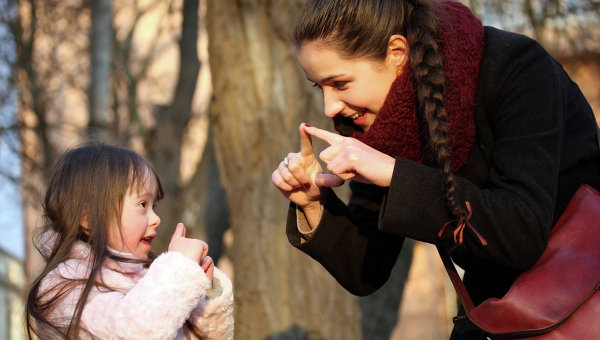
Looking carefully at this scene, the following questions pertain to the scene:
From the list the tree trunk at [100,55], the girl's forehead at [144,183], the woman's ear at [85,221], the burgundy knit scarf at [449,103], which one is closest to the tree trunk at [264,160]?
the girl's forehead at [144,183]

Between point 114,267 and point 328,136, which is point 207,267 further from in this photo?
point 328,136

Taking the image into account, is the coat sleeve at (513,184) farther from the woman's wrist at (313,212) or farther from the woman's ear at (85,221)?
the woman's ear at (85,221)

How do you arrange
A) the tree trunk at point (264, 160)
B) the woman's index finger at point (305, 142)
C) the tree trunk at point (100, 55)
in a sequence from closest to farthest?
the woman's index finger at point (305, 142) < the tree trunk at point (264, 160) < the tree trunk at point (100, 55)

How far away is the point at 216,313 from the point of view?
9.34 ft

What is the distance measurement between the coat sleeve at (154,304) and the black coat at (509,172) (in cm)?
59

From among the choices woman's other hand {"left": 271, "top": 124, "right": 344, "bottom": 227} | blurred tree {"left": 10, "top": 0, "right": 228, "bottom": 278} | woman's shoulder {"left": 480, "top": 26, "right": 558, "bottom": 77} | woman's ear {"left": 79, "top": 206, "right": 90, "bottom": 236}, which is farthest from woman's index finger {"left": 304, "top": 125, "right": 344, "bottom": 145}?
blurred tree {"left": 10, "top": 0, "right": 228, "bottom": 278}

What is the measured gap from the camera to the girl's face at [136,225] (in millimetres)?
2777

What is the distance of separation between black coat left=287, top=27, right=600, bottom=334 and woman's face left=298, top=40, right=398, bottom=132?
0.32 meters

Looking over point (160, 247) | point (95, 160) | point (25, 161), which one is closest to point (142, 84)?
point (25, 161)

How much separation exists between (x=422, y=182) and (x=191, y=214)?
9296 millimetres

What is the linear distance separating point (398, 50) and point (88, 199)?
1137mm

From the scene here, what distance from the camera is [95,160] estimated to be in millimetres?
2865

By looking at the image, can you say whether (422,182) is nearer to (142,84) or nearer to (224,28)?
(224,28)

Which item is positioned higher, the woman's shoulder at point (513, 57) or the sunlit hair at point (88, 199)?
the woman's shoulder at point (513, 57)
